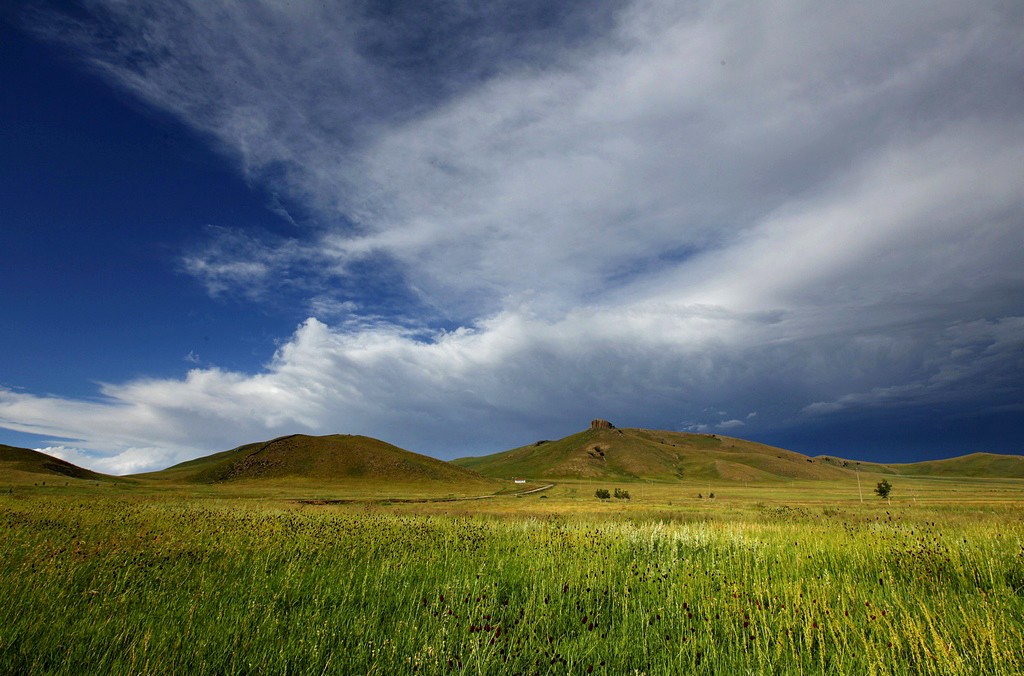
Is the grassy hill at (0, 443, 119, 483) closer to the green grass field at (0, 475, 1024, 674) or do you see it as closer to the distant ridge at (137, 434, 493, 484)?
the distant ridge at (137, 434, 493, 484)

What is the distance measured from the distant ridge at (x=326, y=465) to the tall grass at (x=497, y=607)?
110m

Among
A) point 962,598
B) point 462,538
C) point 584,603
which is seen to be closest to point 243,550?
point 462,538

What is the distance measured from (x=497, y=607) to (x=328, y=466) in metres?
125

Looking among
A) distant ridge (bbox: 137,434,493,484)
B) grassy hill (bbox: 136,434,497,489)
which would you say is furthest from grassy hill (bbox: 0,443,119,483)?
distant ridge (bbox: 137,434,493,484)

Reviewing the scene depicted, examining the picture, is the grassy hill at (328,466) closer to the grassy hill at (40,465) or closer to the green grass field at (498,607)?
the grassy hill at (40,465)

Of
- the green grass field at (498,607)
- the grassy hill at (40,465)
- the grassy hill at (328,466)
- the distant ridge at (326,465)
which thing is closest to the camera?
the green grass field at (498,607)

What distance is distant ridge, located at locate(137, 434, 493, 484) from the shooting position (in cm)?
11381

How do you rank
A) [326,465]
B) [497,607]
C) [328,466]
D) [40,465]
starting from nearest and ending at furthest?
[497,607] → [40,465] → [328,466] → [326,465]

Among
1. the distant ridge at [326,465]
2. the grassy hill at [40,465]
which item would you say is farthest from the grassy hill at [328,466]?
the grassy hill at [40,465]

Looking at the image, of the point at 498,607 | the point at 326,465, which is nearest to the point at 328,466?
the point at 326,465

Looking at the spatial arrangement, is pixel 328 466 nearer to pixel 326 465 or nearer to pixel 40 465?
pixel 326 465

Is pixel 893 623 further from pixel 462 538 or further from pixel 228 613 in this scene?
pixel 462 538

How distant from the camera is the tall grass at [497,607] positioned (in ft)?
16.0

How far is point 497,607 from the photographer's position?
270 inches
